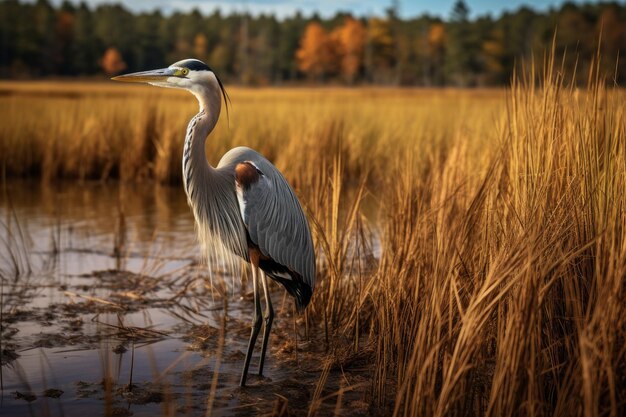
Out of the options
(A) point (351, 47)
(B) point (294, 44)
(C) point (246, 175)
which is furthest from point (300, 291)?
(B) point (294, 44)

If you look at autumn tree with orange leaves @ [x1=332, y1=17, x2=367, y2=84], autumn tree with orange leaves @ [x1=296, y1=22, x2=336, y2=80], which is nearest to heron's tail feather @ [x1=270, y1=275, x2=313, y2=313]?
autumn tree with orange leaves @ [x1=332, y1=17, x2=367, y2=84]

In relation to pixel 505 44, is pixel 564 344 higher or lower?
lower

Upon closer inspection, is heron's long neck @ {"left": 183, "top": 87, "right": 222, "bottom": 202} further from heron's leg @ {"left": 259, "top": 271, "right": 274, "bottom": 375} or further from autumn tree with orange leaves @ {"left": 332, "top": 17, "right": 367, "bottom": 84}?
autumn tree with orange leaves @ {"left": 332, "top": 17, "right": 367, "bottom": 84}

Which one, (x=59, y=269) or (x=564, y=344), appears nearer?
(x=564, y=344)

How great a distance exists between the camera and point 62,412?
113 inches

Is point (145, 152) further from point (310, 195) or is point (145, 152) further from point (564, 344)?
point (564, 344)

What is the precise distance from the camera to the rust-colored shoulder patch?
366 cm

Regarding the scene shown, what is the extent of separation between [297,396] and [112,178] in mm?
7605

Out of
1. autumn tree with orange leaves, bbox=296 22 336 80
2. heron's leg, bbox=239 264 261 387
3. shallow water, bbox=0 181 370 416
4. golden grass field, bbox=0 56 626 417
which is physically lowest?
shallow water, bbox=0 181 370 416

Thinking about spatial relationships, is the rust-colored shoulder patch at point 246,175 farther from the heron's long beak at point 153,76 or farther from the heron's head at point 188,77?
the heron's long beak at point 153,76

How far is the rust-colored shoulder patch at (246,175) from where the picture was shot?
12.0 feet

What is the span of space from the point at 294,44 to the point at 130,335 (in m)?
82.4

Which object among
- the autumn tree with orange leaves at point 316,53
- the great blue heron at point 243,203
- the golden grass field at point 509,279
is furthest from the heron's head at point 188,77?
the autumn tree with orange leaves at point 316,53

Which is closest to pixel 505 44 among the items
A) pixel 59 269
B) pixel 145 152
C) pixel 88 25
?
pixel 88 25
